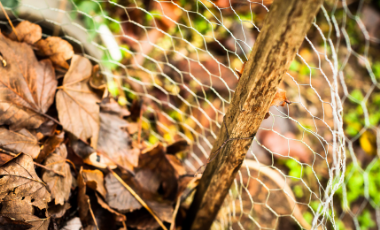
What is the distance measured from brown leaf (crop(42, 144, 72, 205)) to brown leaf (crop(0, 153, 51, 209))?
2 cm

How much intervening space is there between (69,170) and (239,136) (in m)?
0.49

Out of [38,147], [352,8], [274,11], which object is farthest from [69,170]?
[352,8]

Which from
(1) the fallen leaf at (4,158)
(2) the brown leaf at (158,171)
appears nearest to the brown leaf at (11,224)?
(1) the fallen leaf at (4,158)

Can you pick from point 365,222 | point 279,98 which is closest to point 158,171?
point 279,98

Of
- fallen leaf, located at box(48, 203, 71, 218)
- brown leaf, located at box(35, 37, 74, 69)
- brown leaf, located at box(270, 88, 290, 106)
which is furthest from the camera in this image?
brown leaf, located at box(35, 37, 74, 69)

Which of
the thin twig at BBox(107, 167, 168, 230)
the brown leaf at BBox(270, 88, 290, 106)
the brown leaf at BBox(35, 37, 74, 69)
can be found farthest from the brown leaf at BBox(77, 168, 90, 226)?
the brown leaf at BBox(270, 88, 290, 106)

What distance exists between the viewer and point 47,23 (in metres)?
0.85

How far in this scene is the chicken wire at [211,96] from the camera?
35.9 inches

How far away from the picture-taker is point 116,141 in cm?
84

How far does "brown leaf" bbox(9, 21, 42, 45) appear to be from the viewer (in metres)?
0.73

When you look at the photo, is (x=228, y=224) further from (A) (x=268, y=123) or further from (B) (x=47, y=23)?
(B) (x=47, y=23)

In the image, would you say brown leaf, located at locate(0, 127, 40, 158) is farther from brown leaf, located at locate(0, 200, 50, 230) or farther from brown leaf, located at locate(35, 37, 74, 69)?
brown leaf, located at locate(35, 37, 74, 69)

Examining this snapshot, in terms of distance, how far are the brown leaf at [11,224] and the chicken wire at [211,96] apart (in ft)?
1.84

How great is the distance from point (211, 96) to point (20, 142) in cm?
82
